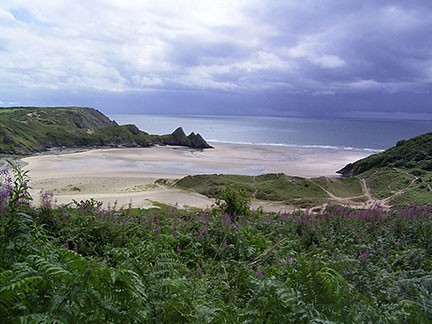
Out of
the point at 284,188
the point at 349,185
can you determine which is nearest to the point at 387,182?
the point at 349,185

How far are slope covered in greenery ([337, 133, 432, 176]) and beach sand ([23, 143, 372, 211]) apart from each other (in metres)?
5.06

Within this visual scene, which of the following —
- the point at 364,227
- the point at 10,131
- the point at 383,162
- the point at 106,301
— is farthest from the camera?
the point at 10,131

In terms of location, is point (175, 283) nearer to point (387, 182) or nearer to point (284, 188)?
point (284, 188)

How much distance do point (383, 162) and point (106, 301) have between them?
35.7 meters

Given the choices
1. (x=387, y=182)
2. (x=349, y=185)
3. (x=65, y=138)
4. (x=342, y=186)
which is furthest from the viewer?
(x=65, y=138)

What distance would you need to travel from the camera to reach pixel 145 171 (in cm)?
3791

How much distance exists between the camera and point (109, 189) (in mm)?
27047

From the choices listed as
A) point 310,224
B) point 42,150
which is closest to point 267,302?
point 310,224

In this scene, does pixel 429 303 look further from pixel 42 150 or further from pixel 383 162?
pixel 42 150

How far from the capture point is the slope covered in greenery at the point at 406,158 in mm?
29828

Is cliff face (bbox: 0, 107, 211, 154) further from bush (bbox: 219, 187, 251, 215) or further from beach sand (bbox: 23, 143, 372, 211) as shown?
bush (bbox: 219, 187, 251, 215)

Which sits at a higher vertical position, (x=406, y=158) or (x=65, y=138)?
(x=65, y=138)

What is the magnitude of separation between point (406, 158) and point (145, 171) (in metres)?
27.9

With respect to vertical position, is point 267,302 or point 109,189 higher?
point 267,302
